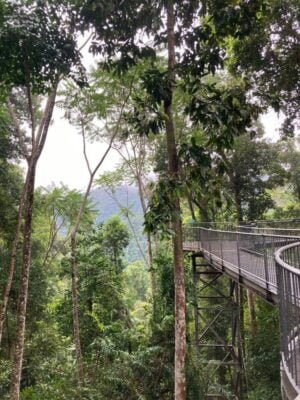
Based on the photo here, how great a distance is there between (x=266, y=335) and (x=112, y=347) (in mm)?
6181

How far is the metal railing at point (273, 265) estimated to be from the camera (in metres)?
3.13

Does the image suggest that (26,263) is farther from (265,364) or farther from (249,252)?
(265,364)

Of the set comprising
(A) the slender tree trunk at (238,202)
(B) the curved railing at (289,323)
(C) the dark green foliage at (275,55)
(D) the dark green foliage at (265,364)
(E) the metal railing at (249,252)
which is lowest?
(D) the dark green foliage at (265,364)

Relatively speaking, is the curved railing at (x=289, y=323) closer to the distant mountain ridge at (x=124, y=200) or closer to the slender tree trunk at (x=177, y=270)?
the slender tree trunk at (x=177, y=270)

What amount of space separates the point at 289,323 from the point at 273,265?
266 centimetres

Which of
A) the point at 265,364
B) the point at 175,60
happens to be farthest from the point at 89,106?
the point at 265,364

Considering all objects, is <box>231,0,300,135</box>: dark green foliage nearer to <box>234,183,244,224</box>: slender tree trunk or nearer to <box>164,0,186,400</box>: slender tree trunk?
<box>164,0,186,400</box>: slender tree trunk

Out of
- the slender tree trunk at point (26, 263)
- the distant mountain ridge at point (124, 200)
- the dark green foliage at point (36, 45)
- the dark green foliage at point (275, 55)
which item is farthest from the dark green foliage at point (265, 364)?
the dark green foliage at point (36, 45)

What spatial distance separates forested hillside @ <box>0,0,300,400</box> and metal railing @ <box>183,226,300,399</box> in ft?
0.09

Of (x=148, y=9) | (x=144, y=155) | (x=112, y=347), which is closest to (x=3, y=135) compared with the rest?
(x=148, y=9)

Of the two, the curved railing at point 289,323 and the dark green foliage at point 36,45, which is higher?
the dark green foliage at point 36,45

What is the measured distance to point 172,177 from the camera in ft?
21.0

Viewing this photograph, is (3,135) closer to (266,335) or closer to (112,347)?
(112,347)

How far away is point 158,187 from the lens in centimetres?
633
